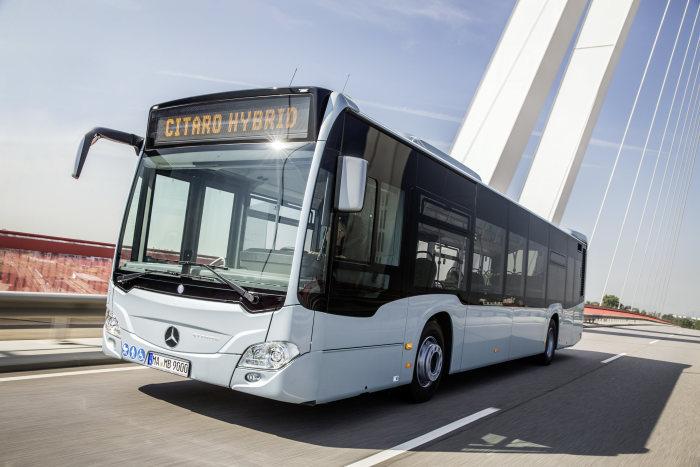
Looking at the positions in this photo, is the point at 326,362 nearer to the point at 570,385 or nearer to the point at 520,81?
the point at 570,385

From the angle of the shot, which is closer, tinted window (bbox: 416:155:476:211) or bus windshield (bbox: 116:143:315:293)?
bus windshield (bbox: 116:143:315:293)

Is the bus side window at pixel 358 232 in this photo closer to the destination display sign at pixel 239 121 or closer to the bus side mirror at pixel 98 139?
the destination display sign at pixel 239 121

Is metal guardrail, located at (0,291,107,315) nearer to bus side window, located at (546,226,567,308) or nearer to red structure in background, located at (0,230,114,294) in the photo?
red structure in background, located at (0,230,114,294)

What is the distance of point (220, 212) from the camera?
4.95 m

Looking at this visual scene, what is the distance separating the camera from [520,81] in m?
14.0

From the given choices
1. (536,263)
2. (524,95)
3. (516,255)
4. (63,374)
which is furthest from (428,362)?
(524,95)

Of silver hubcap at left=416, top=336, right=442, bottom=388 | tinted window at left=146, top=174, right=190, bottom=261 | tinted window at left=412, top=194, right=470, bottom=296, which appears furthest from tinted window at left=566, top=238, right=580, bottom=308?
tinted window at left=146, top=174, right=190, bottom=261

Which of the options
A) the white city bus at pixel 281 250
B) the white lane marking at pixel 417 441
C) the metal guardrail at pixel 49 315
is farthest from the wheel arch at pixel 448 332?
the metal guardrail at pixel 49 315

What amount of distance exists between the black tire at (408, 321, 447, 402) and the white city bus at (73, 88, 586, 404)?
2 cm

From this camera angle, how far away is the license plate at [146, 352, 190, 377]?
4555mm

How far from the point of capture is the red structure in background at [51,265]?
7.88m

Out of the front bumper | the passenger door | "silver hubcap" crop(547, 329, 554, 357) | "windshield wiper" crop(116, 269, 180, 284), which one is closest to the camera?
the front bumper

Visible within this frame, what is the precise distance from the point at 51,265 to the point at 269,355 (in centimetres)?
539

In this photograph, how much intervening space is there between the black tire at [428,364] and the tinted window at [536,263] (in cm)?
346
